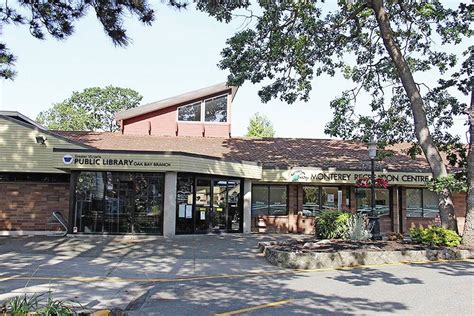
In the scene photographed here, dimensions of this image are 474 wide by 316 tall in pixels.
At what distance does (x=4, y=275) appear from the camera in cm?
958

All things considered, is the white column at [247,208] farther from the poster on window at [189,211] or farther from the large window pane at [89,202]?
the large window pane at [89,202]

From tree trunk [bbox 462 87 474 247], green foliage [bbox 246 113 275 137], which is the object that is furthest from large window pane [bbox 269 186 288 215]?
green foliage [bbox 246 113 275 137]

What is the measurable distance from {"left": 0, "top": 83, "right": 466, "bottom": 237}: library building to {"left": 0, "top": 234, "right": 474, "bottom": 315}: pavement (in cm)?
362

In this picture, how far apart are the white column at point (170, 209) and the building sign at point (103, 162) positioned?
2.98ft

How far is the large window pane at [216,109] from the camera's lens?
24.9 metres

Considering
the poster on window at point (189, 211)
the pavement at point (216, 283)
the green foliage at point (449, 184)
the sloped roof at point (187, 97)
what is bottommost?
the pavement at point (216, 283)

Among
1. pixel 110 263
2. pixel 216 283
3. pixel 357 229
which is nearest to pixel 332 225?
pixel 357 229

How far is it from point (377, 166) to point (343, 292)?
13785 millimetres

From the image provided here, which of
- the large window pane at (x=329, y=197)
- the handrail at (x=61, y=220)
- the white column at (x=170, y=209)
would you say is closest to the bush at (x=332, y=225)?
the large window pane at (x=329, y=197)

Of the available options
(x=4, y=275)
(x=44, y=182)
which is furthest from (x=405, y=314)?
(x=44, y=182)

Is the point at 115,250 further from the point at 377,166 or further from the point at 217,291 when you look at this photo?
the point at 377,166

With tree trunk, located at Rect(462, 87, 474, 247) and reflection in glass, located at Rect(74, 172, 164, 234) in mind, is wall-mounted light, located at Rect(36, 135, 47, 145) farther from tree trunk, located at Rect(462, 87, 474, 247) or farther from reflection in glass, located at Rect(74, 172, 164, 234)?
tree trunk, located at Rect(462, 87, 474, 247)

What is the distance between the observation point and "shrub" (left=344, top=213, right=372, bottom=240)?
1476 centimetres

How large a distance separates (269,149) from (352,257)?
41.5 feet
